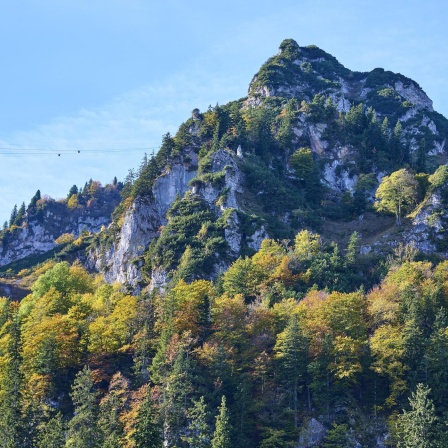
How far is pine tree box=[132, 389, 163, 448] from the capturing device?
170ft

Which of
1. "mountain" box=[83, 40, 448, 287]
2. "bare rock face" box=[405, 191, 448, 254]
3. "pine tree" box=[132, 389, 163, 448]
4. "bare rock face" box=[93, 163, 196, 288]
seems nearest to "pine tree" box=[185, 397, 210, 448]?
"pine tree" box=[132, 389, 163, 448]

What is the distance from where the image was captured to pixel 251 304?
7400 centimetres

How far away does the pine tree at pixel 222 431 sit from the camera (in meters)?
53.6

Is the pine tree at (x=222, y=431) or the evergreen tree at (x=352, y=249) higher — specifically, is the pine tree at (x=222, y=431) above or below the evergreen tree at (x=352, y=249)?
below

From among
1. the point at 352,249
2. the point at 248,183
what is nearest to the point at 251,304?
the point at 352,249

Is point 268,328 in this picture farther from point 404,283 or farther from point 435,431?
point 435,431

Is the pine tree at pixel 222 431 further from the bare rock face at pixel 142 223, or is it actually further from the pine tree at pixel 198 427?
the bare rock face at pixel 142 223

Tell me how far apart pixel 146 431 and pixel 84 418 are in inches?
237

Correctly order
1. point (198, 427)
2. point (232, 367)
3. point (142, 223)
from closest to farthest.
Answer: point (198, 427), point (232, 367), point (142, 223)

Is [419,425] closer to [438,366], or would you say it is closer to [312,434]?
[438,366]

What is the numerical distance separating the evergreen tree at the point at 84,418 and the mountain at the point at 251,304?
0.21 m

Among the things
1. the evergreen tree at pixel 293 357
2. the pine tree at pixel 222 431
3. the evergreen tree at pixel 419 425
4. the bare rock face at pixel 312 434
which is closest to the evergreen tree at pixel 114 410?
the pine tree at pixel 222 431

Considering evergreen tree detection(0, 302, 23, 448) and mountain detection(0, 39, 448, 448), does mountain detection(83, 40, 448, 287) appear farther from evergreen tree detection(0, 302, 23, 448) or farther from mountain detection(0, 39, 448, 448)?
evergreen tree detection(0, 302, 23, 448)

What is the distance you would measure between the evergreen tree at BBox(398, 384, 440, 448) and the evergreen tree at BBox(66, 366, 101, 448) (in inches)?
941
